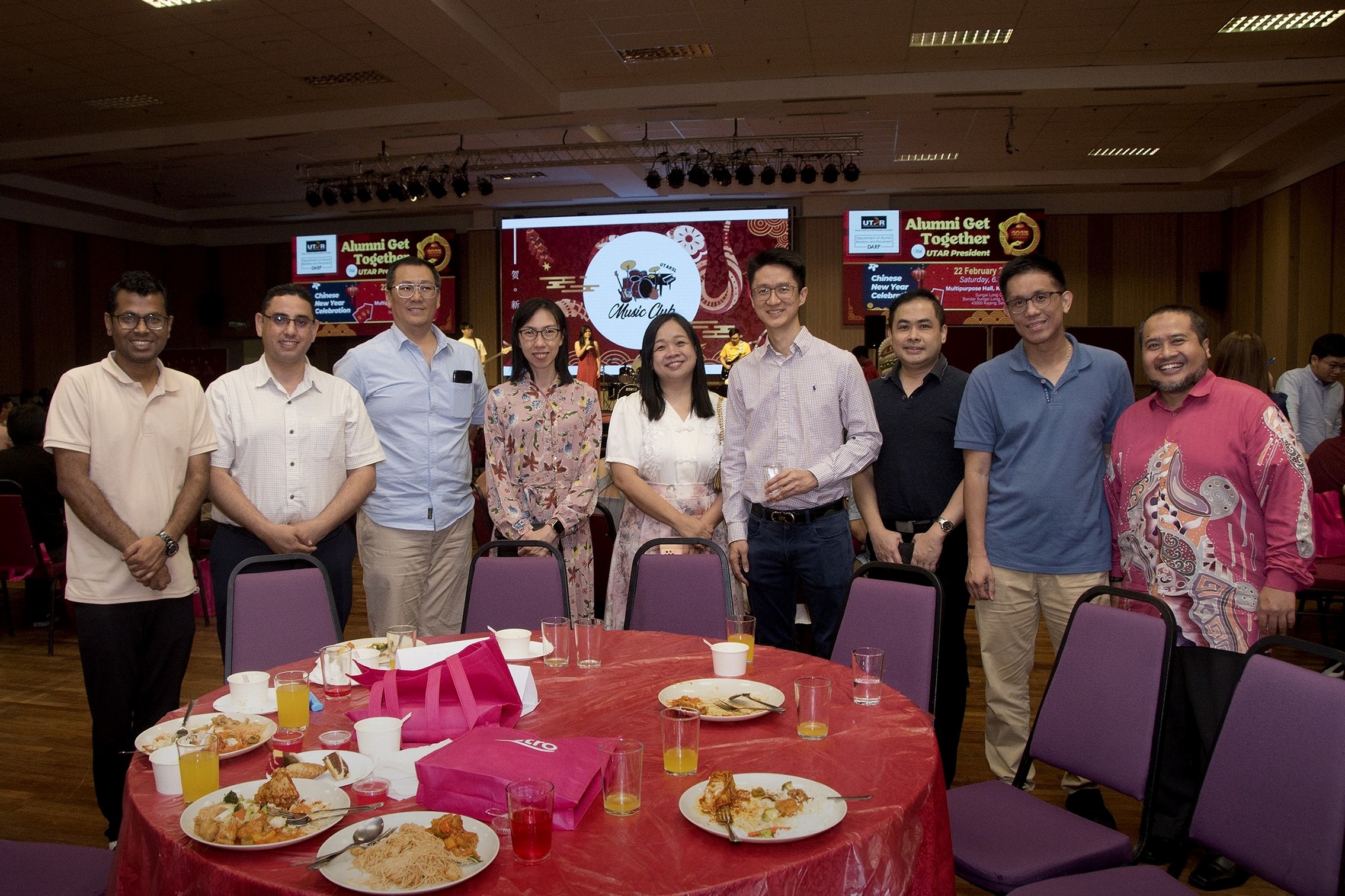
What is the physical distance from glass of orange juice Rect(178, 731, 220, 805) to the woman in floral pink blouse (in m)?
1.96

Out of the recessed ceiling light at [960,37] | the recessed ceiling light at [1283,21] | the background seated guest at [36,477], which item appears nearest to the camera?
the background seated guest at [36,477]

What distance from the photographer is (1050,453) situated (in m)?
2.96

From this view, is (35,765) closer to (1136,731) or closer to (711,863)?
(711,863)

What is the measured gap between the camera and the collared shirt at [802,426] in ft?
10.5

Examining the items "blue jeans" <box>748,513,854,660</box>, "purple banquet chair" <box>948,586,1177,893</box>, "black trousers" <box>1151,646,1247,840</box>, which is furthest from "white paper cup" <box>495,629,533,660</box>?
"black trousers" <box>1151,646,1247,840</box>

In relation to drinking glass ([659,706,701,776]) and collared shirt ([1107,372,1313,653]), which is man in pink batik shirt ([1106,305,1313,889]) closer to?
collared shirt ([1107,372,1313,653])

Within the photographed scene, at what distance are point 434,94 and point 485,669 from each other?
28.6 feet

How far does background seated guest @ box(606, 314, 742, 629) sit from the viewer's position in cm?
346

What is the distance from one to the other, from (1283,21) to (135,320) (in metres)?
8.55

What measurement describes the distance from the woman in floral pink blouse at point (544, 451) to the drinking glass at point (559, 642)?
118 cm

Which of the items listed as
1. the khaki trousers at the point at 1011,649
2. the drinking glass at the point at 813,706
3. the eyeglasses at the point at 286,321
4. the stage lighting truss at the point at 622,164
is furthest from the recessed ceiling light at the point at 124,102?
the drinking glass at the point at 813,706

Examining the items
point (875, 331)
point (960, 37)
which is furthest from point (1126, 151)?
point (960, 37)

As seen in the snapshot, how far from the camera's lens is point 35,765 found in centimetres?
376

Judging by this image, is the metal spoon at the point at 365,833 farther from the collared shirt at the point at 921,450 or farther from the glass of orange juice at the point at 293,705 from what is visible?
the collared shirt at the point at 921,450
